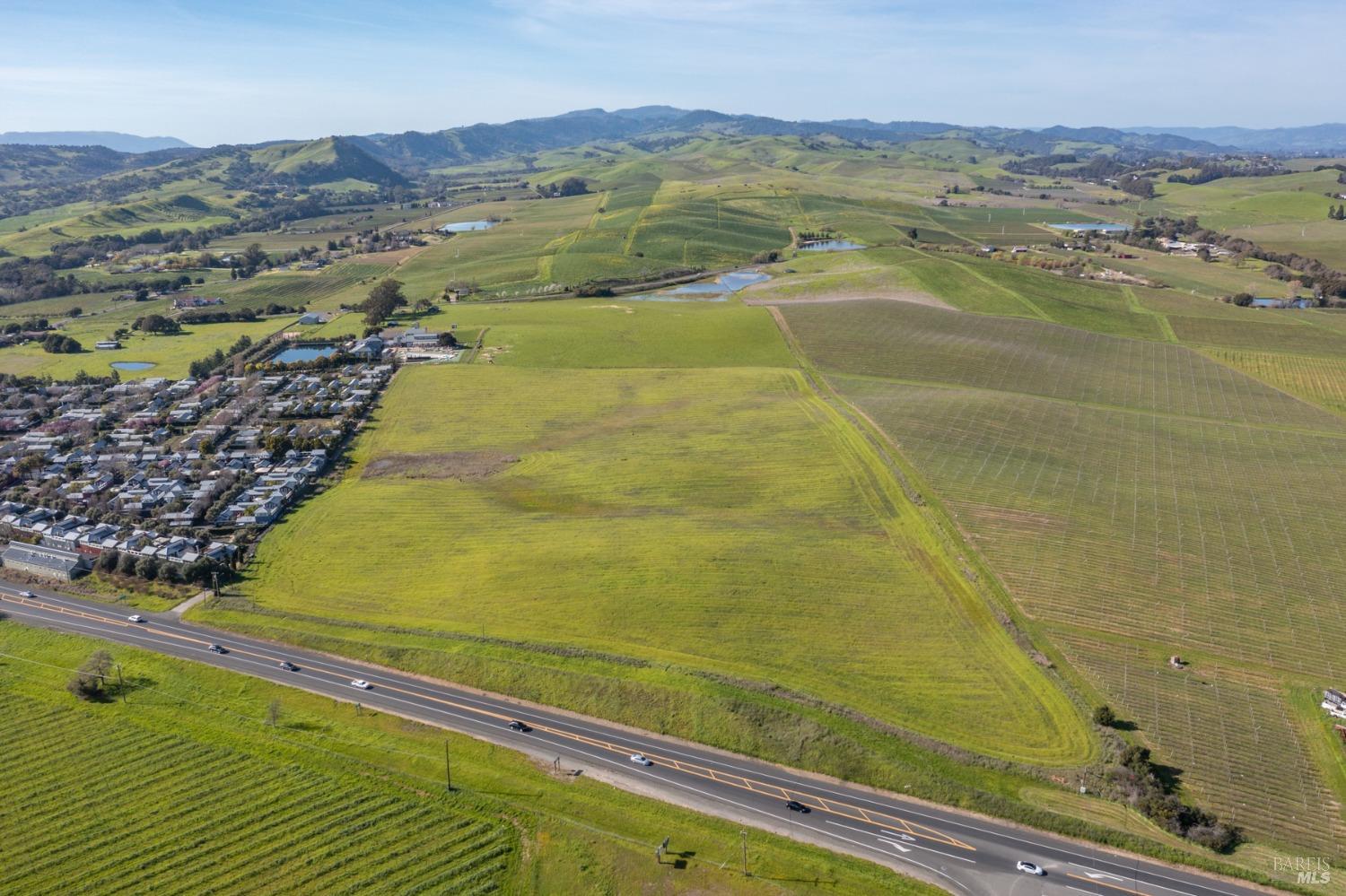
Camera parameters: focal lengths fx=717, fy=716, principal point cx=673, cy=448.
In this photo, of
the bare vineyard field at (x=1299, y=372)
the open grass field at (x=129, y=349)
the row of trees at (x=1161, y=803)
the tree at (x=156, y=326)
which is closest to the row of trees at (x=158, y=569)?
the open grass field at (x=129, y=349)

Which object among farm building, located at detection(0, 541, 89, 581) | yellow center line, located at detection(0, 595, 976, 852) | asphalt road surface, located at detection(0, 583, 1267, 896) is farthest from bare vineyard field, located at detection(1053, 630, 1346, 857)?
farm building, located at detection(0, 541, 89, 581)

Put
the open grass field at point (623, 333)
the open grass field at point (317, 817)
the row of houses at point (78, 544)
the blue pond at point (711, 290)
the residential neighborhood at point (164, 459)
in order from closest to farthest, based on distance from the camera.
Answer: the open grass field at point (317, 817)
the row of houses at point (78, 544)
the residential neighborhood at point (164, 459)
the open grass field at point (623, 333)
the blue pond at point (711, 290)

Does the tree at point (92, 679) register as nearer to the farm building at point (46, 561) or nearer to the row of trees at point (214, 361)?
the farm building at point (46, 561)

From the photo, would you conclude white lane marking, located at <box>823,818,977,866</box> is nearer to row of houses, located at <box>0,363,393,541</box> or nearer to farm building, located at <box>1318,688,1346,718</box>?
farm building, located at <box>1318,688,1346,718</box>

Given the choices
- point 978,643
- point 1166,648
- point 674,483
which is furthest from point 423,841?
point 1166,648

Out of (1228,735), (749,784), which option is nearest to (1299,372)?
(1228,735)

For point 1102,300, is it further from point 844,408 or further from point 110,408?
point 110,408

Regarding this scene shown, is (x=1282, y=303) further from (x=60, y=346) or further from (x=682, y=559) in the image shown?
(x=60, y=346)
